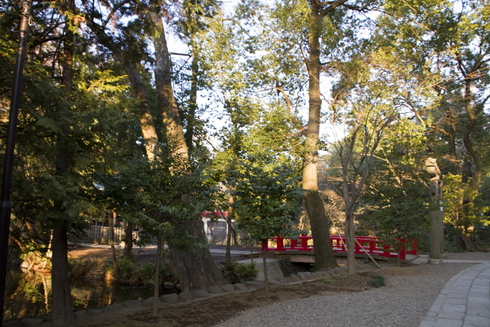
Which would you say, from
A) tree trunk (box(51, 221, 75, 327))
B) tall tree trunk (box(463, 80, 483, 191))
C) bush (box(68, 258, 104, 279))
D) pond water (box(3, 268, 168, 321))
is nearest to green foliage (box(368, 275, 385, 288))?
tree trunk (box(51, 221, 75, 327))

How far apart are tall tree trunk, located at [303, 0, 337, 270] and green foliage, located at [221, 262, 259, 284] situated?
2.51 meters

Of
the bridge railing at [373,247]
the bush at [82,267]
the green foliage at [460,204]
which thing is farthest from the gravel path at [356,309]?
the green foliage at [460,204]

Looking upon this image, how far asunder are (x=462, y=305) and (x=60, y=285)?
23.7ft

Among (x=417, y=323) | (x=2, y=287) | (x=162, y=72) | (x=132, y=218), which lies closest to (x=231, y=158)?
(x=162, y=72)

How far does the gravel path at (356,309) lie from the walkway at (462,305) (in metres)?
0.19

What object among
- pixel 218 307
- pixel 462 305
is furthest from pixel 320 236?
pixel 218 307

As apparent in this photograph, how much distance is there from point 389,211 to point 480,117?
12.2 meters

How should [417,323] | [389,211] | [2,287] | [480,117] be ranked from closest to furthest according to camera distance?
[2,287] < [417,323] < [389,211] < [480,117]

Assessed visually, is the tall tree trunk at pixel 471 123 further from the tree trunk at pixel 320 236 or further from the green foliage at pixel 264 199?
the green foliage at pixel 264 199

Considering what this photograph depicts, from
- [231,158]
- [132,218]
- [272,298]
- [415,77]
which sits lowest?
[272,298]

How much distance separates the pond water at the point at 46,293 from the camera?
10.5 m

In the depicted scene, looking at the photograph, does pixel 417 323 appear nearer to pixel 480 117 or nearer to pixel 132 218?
pixel 132 218

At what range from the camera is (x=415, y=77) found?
11219mm

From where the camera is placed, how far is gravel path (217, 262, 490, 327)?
5.97m
